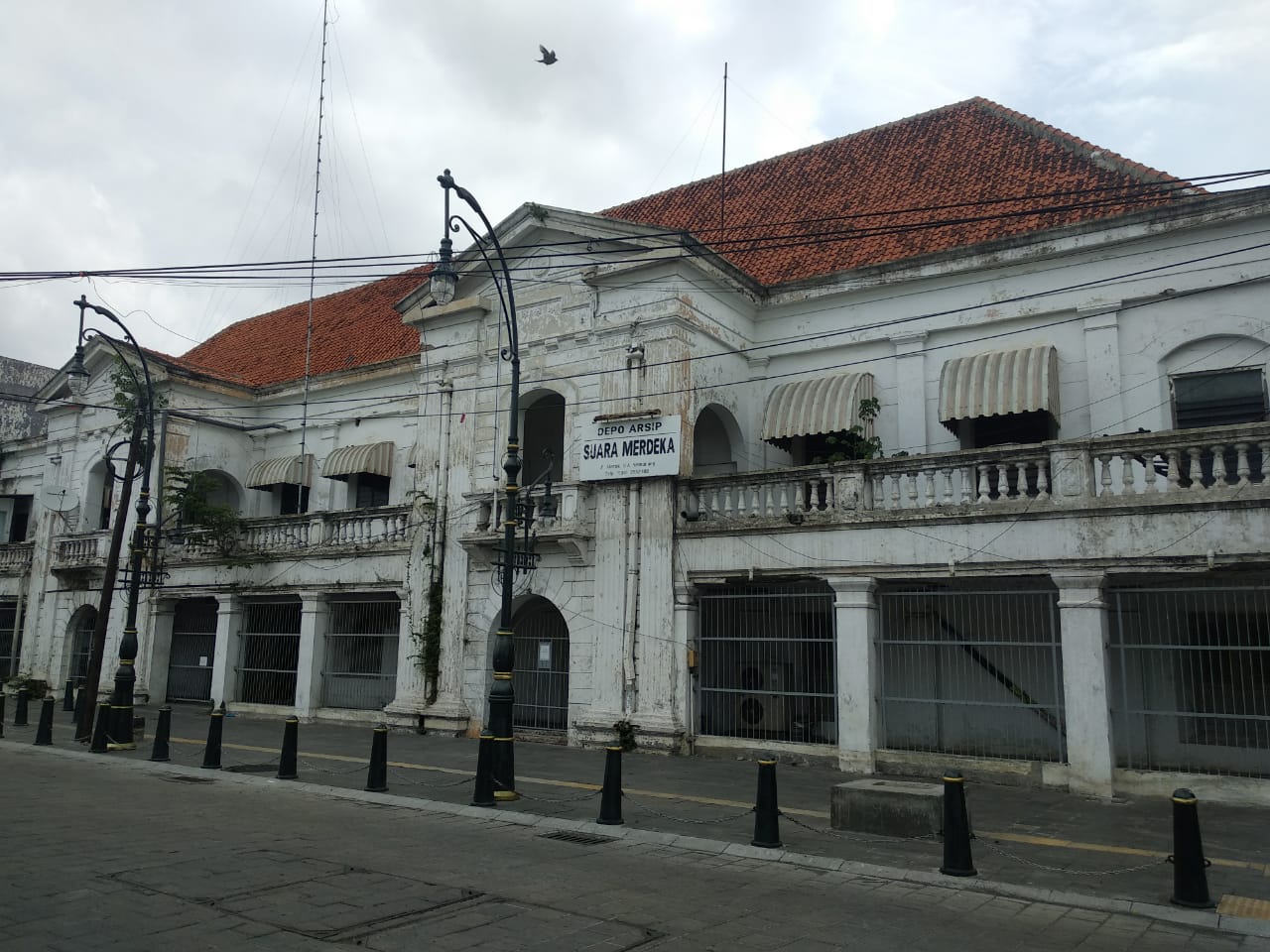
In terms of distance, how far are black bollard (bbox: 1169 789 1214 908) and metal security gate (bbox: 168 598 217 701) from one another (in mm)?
22700

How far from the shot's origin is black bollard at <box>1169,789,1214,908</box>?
7.20 meters

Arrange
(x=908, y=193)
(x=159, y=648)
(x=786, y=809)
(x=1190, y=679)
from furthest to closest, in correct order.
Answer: (x=159, y=648)
(x=908, y=193)
(x=1190, y=679)
(x=786, y=809)

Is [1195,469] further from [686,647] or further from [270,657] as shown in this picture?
[270,657]

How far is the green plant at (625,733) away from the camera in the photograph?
53.5 ft

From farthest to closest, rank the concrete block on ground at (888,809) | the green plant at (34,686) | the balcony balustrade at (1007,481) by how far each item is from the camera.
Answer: the green plant at (34,686), the balcony balustrade at (1007,481), the concrete block on ground at (888,809)

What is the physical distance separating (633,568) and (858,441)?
14.4 feet

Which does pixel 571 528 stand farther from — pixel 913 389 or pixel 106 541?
pixel 106 541

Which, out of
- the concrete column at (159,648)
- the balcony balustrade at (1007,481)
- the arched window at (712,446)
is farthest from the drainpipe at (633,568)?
the concrete column at (159,648)

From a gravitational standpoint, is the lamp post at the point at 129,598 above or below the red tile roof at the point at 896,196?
below

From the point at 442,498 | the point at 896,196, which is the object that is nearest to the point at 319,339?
the point at 442,498

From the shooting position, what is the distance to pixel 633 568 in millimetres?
16969

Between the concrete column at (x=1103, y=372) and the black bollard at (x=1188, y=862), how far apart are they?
31.3 ft

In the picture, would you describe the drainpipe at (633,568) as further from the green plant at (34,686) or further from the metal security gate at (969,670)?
the green plant at (34,686)

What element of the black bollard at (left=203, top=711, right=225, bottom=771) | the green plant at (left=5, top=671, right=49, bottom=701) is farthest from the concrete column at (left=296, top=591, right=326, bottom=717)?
the green plant at (left=5, top=671, right=49, bottom=701)
